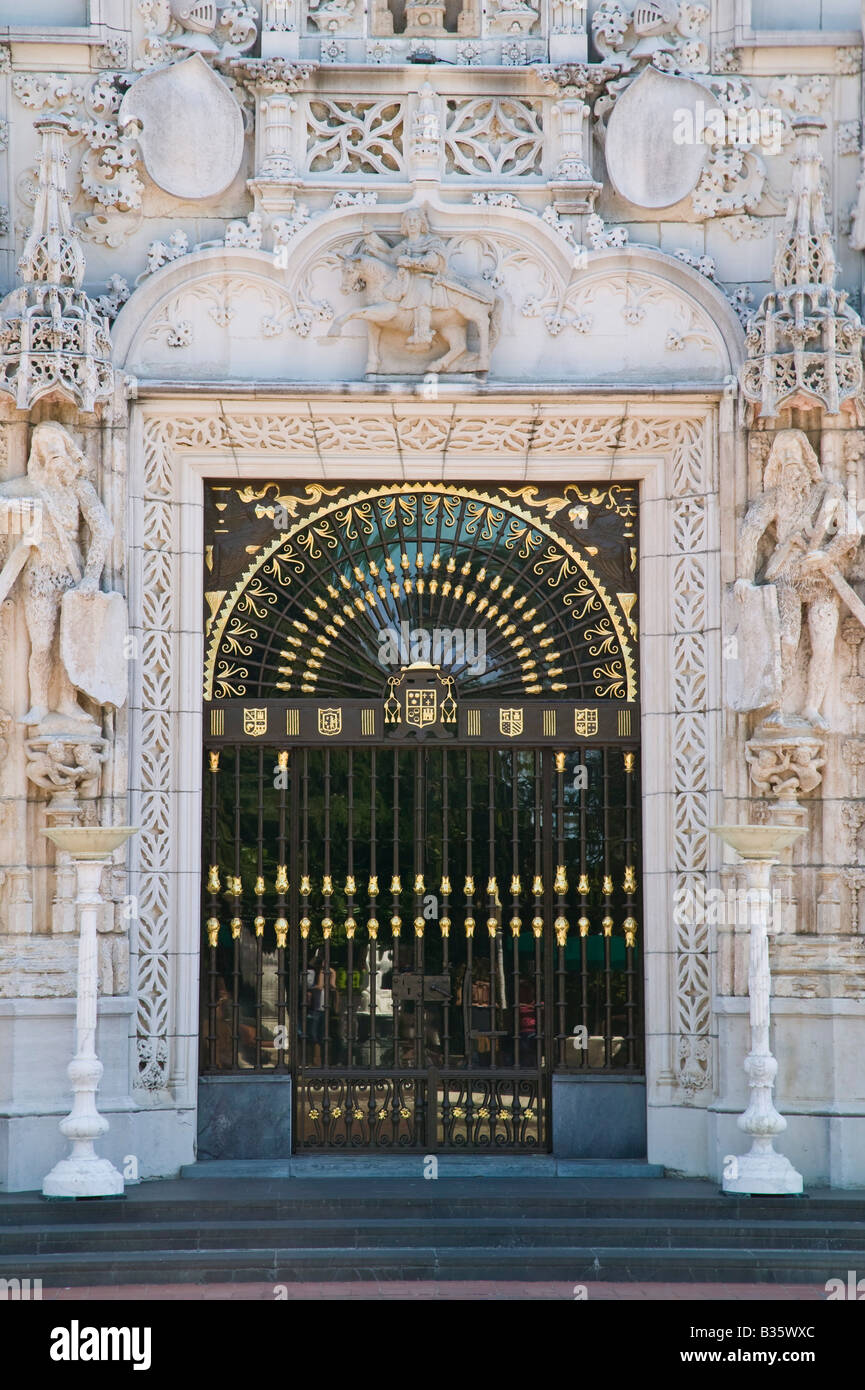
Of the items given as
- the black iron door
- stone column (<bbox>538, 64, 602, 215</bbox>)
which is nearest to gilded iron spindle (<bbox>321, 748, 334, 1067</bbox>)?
the black iron door

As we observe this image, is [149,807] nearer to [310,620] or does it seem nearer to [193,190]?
[310,620]

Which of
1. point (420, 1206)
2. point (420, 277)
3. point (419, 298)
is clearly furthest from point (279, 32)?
point (420, 1206)

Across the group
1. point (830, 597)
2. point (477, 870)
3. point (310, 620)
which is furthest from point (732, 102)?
point (477, 870)

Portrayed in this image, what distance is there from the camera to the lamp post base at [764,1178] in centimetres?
955

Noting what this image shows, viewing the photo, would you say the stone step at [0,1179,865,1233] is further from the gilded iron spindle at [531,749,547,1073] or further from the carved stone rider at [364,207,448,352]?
the carved stone rider at [364,207,448,352]

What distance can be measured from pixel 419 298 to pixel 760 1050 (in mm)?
4552

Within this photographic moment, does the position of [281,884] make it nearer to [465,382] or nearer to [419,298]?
[465,382]

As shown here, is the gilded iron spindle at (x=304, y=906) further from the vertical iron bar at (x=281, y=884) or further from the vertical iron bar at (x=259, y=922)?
the vertical iron bar at (x=259, y=922)

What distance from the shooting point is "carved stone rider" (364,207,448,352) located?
10.7m

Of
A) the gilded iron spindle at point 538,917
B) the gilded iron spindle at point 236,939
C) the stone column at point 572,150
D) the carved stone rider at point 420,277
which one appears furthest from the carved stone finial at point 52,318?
the gilded iron spindle at point 538,917

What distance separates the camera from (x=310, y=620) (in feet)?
36.7

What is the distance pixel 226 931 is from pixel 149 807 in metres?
0.90

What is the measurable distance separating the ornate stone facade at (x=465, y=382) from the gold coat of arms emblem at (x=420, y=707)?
1255 millimetres

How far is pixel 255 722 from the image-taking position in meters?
11.1
